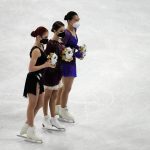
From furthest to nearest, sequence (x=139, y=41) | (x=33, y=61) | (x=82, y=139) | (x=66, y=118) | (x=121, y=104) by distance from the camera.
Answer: (x=139, y=41) < (x=121, y=104) < (x=66, y=118) < (x=82, y=139) < (x=33, y=61)

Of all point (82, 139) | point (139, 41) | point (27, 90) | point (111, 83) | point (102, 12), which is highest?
point (102, 12)

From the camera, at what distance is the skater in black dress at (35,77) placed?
9406 mm

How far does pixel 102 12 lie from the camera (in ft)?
58.0

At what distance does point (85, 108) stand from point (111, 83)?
145cm

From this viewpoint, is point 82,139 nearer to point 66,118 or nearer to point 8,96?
point 66,118

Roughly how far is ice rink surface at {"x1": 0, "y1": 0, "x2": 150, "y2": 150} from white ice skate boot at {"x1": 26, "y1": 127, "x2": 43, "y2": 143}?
0.09m

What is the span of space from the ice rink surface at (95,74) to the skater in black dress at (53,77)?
23 cm

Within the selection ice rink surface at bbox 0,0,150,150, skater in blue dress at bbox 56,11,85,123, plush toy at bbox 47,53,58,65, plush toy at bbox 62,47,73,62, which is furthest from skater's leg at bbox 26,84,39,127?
skater in blue dress at bbox 56,11,85,123

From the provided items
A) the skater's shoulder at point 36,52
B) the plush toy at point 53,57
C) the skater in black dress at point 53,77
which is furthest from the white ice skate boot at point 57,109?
the skater's shoulder at point 36,52

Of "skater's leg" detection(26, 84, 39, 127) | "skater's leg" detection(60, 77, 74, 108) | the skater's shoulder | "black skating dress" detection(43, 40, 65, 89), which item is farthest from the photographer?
"skater's leg" detection(60, 77, 74, 108)

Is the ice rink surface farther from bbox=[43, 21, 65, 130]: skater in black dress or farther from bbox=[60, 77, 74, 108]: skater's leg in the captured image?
bbox=[60, 77, 74, 108]: skater's leg

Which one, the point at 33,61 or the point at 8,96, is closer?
the point at 33,61

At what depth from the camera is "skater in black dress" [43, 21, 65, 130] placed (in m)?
10.0

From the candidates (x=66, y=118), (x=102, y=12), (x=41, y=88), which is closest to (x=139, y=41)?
(x=102, y=12)
